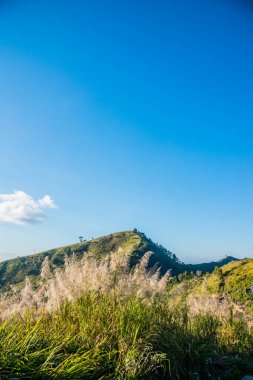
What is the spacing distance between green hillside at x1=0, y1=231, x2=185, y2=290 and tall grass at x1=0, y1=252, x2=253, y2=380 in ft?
303

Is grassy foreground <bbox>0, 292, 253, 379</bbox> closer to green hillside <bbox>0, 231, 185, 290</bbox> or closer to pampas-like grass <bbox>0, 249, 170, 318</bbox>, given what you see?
pampas-like grass <bbox>0, 249, 170, 318</bbox>

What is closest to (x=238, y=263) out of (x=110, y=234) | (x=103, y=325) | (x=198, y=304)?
(x=198, y=304)

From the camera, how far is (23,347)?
4.04 metres

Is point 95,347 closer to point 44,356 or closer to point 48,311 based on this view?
point 44,356

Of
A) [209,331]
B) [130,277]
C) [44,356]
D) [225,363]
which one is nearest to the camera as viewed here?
[44,356]

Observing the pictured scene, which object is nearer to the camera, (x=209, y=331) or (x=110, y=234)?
(x=209, y=331)

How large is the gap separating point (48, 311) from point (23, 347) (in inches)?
63.9

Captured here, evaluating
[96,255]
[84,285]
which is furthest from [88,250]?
[84,285]

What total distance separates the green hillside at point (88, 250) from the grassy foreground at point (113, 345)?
92.8m

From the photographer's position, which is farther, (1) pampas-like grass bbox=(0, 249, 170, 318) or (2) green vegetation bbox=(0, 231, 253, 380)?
(1) pampas-like grass bbox=(0, 249, 170, 318)

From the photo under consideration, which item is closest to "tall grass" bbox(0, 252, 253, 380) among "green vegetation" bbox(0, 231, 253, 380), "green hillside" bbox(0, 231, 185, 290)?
"green vegetation" bbox(0, 231, 253, 380)

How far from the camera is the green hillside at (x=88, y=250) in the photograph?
105688 mm

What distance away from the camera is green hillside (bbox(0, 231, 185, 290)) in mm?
105688

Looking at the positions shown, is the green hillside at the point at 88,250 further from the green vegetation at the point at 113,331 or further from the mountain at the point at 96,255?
the green vegetation at the point at 113,331
